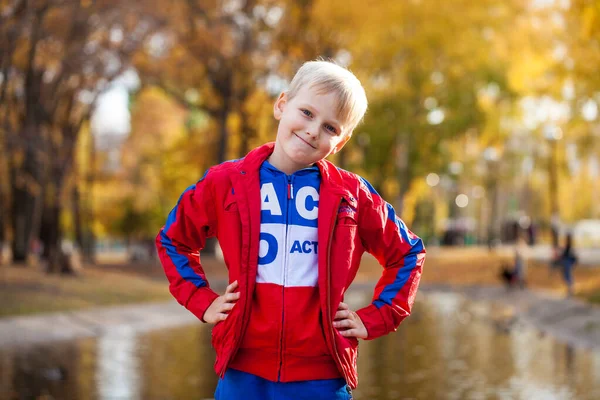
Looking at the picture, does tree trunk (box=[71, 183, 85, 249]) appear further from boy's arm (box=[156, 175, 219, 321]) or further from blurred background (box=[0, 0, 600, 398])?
boy's arm (box=[156, 175, 219, 321])

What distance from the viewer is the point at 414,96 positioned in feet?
152

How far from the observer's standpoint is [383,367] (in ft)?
46.5

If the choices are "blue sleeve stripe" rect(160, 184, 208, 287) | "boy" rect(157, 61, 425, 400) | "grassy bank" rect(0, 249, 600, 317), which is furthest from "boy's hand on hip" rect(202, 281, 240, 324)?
"grassy bank" rect(0, 249, 600, 317)

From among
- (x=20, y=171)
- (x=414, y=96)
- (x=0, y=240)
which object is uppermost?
(x=414, y=96)

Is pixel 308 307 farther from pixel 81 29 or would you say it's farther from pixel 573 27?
pixel 573 27

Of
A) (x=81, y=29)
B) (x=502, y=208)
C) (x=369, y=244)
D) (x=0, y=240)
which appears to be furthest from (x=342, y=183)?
(x=502, y=208)

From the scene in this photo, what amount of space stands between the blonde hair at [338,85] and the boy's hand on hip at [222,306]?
27.2 inches

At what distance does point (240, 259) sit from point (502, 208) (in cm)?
9251

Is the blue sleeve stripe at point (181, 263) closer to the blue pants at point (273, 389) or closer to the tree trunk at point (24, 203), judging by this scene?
the blue pants at point (273, 389)

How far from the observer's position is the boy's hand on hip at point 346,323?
3.87 meters

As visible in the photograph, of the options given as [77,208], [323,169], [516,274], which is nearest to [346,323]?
[323,169]

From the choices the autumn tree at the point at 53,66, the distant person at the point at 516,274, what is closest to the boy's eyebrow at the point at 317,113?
the autumn tree at the point at 53,66

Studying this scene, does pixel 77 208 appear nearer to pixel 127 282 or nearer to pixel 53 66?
pixel 53 66

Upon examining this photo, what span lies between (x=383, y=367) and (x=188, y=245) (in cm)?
1041
